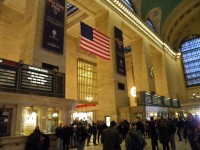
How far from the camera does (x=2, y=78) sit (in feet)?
22.4

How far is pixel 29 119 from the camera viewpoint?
7441 mm

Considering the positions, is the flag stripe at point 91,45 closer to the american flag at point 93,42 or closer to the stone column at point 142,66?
the american flag at point 93,42

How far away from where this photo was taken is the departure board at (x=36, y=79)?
7.65 m

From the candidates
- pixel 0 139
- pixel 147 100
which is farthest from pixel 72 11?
pixel 0 139

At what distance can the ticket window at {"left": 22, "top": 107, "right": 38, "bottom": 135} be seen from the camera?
717 centimetres

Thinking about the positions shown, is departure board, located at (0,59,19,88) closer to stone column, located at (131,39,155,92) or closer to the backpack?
the backpack

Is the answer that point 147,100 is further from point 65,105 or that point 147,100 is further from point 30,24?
point 30,24

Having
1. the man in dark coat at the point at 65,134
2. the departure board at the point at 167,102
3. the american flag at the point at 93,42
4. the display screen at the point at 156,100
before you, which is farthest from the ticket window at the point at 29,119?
the departure board at the point at 167,102

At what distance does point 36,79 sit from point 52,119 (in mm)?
1915

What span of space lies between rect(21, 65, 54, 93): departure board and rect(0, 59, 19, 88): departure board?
14.4 inches

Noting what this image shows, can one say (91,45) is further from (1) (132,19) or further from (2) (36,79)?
(1) (132,19)

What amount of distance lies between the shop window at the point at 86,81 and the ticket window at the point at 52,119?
14510 millimetres

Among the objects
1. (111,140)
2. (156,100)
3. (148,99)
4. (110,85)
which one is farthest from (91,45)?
(111,140)

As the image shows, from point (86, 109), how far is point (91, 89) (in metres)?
6.17
